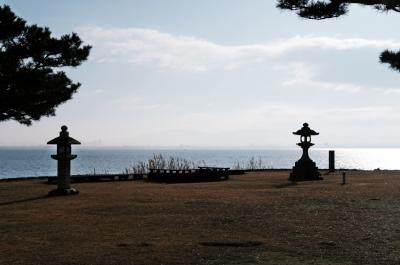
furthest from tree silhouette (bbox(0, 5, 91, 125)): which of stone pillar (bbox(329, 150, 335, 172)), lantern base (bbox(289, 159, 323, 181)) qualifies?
stone pillar (bbox(329, 150, 335, 172))

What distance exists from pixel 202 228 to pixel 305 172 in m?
16.3

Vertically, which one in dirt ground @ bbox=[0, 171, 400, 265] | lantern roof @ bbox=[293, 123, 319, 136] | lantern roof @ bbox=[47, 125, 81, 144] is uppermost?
lantern roof @ bbox=[293, 123, 319, 136]

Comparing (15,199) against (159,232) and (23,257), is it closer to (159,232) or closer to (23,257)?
(159,232)

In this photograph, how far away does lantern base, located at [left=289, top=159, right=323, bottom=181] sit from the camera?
26172 mm

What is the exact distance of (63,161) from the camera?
18.4m

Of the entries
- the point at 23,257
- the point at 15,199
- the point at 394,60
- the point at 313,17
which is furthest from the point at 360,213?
the point at 15,199

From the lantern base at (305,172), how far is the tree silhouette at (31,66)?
11569mm

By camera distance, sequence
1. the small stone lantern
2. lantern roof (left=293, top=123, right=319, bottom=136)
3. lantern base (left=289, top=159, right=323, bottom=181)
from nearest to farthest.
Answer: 1. the small stone lantern
2. lantern base (left=289, top=159, right=323, bottom=181)
3. lantern roof (left=293, top=123, right=319, bottom=136)

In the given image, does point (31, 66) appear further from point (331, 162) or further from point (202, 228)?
point (331, 162)

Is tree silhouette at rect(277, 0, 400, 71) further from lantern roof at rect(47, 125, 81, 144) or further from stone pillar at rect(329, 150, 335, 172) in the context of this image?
stone pillar at rect(329, 150, 335, 172)

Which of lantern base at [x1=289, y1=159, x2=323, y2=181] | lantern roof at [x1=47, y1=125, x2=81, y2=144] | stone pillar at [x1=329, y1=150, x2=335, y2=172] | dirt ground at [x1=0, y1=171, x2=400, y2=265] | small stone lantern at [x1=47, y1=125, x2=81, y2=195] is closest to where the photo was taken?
dirt ground at [x1=0, y1=171, x2=400, y2=265]

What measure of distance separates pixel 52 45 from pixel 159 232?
41.8 feet

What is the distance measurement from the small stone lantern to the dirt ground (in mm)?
697

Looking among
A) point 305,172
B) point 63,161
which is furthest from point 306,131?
point 63,161
